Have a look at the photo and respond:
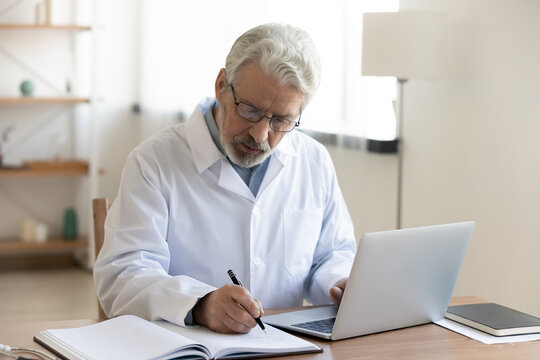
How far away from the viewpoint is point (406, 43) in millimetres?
2961

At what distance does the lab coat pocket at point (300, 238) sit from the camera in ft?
6.79

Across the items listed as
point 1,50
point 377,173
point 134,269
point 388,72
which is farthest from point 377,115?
point 1,50

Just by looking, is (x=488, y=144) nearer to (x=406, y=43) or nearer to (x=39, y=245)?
(x=406, y=43)

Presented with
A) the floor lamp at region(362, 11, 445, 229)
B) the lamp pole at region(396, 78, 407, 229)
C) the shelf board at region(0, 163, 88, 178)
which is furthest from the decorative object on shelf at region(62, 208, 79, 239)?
the floor lamp at region(362, 11, 445, 229)

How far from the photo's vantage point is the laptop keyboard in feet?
5.34

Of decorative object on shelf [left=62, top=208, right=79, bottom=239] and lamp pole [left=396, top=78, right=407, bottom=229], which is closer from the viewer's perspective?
lamp pole [left=396, top=78, right=407, bottom=229]

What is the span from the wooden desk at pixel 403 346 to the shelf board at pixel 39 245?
3.83 meters

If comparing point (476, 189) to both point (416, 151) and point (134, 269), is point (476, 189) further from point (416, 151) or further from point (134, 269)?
point (134, 269)

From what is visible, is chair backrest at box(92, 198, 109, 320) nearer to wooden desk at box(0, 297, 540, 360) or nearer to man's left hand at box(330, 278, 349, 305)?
wooden desk at box(0, 297, 540, 360)

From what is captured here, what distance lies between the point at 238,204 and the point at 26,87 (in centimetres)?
372

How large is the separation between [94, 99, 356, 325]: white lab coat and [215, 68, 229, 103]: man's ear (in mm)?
97

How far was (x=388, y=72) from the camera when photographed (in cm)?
300

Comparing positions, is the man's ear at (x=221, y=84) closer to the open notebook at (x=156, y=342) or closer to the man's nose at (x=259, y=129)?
the man's nose at (x=259, y=129)

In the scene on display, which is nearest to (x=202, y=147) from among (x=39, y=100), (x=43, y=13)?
(x=39, y=100)
